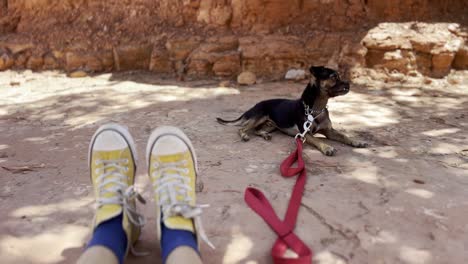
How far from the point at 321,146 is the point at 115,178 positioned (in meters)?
2.10

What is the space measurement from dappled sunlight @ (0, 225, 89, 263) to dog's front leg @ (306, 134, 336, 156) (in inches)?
84.2

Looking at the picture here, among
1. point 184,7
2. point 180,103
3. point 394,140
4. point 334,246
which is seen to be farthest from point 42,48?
point 334,246

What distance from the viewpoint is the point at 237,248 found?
209cm

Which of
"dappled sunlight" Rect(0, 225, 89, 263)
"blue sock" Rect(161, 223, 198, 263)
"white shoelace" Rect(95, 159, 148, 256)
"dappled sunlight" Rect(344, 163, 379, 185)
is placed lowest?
"dappled sunlight" Rect(344, 163, 379, 185)

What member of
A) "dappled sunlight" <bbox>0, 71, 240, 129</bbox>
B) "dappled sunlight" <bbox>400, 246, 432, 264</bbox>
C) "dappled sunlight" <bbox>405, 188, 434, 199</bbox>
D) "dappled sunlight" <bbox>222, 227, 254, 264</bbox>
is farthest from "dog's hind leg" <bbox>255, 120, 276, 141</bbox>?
"dappled sunlight" <bbox>400, 246, 432, 264</bbox>

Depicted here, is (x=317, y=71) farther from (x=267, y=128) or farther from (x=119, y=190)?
(x=119, y=190)

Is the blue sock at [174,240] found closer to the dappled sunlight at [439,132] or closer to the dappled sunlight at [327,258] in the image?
the dappled sunlight at [327,258]

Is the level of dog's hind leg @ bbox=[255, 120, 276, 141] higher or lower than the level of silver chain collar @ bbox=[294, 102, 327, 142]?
lower

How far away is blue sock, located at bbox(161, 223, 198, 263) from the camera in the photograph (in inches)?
65.5

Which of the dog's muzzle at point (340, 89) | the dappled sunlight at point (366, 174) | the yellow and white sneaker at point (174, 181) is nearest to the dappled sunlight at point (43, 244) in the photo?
the yellow and white sneaker at point (174, 181)

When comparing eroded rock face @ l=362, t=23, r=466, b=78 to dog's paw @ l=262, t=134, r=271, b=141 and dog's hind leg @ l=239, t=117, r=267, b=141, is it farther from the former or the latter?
dog's paw @ l=262, t=134, r=271, b=141

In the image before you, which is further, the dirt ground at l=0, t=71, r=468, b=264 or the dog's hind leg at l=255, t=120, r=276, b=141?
the dog's hind leg at l=255, t=120, r=276, b=141

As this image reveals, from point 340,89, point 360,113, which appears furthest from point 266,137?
point 360,113

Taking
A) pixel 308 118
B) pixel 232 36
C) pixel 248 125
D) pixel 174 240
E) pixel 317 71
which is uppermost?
pixel 232 36
